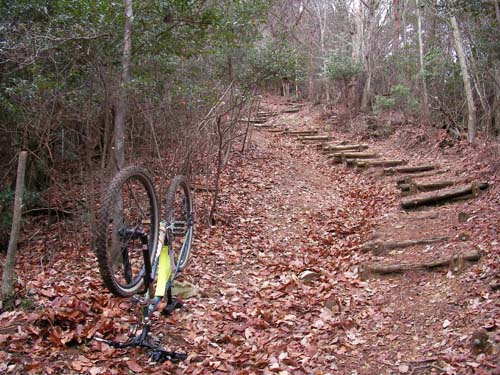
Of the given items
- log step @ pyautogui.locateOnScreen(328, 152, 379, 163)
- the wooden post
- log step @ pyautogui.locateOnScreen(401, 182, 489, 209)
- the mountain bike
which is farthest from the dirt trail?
log step @ pyautogui.locateOnScreen(328, 152, 379, 163)

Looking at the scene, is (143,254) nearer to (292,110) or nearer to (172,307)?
(172,307)

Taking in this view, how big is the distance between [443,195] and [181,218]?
444 cm

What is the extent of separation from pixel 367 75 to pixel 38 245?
13.4 m

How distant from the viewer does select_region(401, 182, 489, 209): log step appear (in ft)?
23.6

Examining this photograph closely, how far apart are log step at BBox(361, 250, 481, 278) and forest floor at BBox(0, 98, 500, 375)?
0.03 meters

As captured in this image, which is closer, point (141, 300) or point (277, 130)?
point (141, 300)

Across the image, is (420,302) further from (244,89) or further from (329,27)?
(329,27)

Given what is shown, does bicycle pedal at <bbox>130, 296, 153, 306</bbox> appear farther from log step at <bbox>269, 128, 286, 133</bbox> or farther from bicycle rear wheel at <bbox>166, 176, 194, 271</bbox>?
log step at <bbox>269, 128, 286, 133</bbox>

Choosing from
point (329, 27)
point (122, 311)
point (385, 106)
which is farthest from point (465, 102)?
point (329, 27)

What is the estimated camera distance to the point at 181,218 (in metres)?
6.48

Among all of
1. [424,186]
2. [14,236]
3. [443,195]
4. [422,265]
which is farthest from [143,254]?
[424,186]

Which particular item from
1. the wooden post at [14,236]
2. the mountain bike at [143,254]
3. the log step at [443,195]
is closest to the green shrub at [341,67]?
the log step at [443,195]

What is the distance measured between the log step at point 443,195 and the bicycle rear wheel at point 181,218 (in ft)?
12.9

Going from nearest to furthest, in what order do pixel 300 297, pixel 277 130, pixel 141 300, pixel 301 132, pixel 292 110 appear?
pixel 141 300 → pixel 300 297 → pixel 301 132 → pixel 277 130 → pixel 292 110
